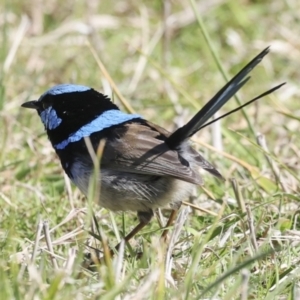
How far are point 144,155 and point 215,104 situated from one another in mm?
448

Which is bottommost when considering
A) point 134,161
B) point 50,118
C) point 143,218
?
point 143,218

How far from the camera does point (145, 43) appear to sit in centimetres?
629

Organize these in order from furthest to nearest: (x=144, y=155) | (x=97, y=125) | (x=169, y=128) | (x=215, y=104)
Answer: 1. (x=169, y=128)
2. (x=97, y=125)
3. (x=144, y=155)
4. (x=215, y=104)

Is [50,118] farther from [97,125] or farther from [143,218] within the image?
[143,218]

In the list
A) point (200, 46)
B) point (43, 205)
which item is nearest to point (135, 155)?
point (43, 205)

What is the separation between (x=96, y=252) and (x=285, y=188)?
1098mm

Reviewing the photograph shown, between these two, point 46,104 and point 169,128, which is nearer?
point 46,104

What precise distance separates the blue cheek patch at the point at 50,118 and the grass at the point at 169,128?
0.29 meters

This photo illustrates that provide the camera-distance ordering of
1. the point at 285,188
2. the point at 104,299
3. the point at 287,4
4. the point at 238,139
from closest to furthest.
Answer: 1. the point at 104,299
2. the point at 285,188
3. the point at 238,139
4. the point at 287,4

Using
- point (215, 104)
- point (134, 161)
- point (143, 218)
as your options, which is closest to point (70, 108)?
point (134, 161)

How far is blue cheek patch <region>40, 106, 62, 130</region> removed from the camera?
3.84m

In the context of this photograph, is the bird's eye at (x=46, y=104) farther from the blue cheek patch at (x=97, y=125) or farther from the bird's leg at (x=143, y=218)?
the bird's leg at (x=143, y=218)

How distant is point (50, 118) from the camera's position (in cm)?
387

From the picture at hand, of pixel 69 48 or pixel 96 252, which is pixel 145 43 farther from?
pixel 96 252
